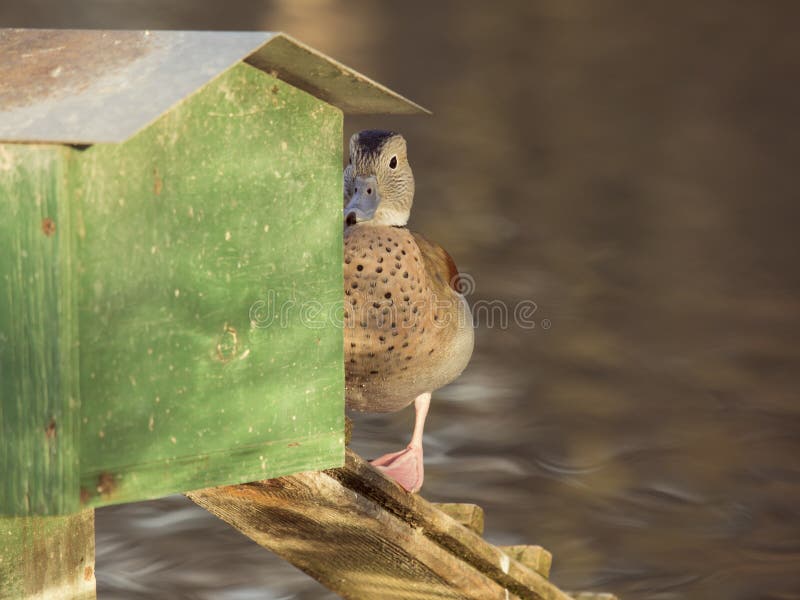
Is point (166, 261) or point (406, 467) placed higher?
point (166, 261)

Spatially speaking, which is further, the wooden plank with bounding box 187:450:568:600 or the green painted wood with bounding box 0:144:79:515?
the wooden plank with bounding box 187:450:568:600

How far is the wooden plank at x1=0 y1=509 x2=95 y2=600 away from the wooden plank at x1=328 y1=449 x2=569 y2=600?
0.33m

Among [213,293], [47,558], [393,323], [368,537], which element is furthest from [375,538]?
[213,293]

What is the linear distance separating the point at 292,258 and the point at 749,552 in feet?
8.29

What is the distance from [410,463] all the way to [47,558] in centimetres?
54

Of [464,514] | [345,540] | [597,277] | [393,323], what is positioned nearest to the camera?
[393,323]

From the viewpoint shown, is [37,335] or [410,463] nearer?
[37,335]

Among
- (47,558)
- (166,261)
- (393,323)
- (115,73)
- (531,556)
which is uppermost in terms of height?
(115,73)

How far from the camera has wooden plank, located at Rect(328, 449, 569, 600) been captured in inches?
69.8

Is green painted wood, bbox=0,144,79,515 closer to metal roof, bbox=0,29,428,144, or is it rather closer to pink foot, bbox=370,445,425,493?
metal roof, bbox=0,29,428,144

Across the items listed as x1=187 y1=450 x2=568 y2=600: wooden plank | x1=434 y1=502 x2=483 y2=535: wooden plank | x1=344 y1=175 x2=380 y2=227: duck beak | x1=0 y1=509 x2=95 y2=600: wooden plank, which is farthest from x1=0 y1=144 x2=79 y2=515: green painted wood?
x1=434 y1=502 x2=483 y2=535: wooden plank

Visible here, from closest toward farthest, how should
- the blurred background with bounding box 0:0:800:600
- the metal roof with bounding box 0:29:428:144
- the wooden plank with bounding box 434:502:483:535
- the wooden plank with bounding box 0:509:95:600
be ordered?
1. the metal roof with bounding box 0:29:428:144
2. the wooden plank with bounding box 0:509:95:600
3. the wooden plank with bounding box 434:502:483:535
4. the blurred background with bounding box 0:0:800:600

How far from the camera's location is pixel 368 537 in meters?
1.88

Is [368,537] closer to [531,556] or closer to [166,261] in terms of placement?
[531,556]
